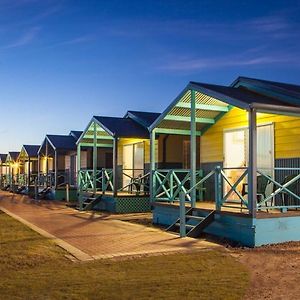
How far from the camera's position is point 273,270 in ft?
24.3

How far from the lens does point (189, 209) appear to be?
1200 cm

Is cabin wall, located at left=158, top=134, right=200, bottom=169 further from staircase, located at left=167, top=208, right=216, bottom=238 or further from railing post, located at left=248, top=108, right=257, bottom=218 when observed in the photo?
railing post, located at left=248, top=108, right=257, bottom=218

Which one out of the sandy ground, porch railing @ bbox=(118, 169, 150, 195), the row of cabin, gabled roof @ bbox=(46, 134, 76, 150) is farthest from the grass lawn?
gabled roof @ bbox=(46, 134, 76, 150)

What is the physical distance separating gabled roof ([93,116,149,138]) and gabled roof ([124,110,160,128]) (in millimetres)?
189

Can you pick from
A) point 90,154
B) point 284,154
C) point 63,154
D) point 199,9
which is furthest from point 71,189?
point 284,154

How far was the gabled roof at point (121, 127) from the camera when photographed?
18.3 metres

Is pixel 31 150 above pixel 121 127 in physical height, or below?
below

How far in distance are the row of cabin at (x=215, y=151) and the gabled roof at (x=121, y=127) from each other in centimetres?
4

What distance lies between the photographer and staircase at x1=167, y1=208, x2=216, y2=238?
35.2 ft

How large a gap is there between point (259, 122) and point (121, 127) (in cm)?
754

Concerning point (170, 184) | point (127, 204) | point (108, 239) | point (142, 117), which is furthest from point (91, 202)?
point (108, 239)

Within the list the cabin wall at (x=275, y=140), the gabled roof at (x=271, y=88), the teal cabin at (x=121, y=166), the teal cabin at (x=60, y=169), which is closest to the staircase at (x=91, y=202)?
the teal cabin at (x=121, y=166)

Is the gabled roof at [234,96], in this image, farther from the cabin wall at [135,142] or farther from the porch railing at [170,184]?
the cabin wall at [135,142]

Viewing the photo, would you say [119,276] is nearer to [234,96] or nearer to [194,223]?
[194,223]
